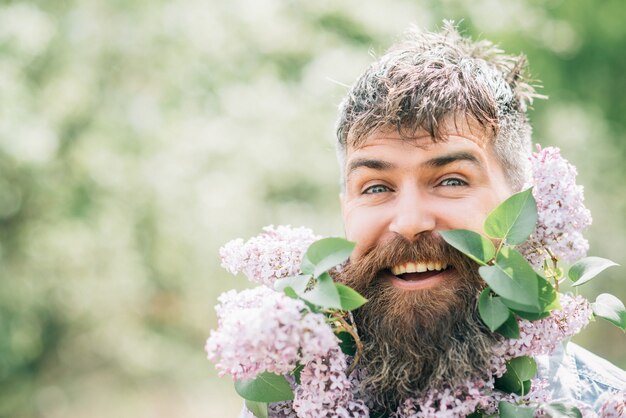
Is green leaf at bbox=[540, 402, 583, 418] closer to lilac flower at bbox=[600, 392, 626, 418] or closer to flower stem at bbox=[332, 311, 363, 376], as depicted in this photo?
lilac flower at bbox=[600, 392, 626, 418]

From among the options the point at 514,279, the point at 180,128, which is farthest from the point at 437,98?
the point at 180,128

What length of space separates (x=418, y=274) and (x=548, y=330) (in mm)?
351

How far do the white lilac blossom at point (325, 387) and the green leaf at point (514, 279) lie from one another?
15.9 inches

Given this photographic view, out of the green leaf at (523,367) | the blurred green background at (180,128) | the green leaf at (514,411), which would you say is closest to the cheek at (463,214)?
the green leaf at (523,367)

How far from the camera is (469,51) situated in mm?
2322

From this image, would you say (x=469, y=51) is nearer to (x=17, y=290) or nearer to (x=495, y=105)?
(x=495, y=105)

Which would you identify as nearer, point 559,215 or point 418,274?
point 559,215

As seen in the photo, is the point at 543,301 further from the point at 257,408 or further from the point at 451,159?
the point at 257,408

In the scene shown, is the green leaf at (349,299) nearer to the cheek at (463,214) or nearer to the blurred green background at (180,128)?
the cheek at (463,214)

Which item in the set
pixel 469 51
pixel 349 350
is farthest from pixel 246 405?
pixel 469 51

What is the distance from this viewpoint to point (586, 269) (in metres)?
1.93

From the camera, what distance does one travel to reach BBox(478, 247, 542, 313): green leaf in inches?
66.4

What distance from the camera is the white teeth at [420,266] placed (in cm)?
197

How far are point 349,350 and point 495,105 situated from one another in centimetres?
77
